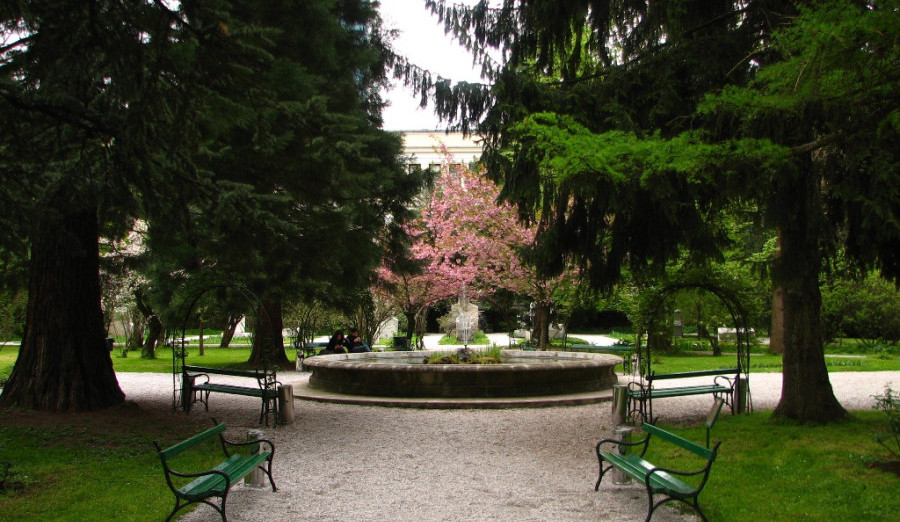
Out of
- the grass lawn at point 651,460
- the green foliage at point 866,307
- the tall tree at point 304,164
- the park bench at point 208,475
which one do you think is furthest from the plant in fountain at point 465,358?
the green foliage at point 866,307

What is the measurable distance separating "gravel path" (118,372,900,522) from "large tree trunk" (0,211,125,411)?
2075 millimetres

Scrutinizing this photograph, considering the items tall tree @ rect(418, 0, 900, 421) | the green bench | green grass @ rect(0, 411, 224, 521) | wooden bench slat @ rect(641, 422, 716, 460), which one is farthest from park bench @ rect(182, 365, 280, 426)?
wooden bench slat @ rect(641, 422, 716, 460)

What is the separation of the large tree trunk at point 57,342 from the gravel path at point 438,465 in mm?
2075

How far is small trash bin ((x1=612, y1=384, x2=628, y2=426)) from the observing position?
33.2ft

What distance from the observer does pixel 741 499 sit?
233 inches

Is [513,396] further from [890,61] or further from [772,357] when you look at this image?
[772,357]

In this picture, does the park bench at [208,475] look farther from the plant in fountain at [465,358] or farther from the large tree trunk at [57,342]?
the plant in fountain at [465,358]

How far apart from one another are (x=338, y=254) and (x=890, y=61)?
1022 cm

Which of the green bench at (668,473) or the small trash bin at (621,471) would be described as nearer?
the green bench at (668,473)

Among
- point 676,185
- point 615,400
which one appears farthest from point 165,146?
point 615,400

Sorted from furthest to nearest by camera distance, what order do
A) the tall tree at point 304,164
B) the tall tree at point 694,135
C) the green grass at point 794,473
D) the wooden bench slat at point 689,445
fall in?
the tall tree at point 304,164, the tall tree at point 694,135, the green grass at point 794,473, the wooden bench slat at point 689,445

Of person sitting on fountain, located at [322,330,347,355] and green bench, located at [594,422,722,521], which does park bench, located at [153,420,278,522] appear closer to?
green bench, located at [594,422,722,521]

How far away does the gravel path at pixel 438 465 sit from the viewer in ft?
19.3

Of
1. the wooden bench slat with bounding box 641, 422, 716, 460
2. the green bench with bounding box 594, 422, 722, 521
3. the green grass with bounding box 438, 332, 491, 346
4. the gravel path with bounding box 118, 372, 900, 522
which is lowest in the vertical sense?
the gravel path with bounding box 118, 372, 900, 522
